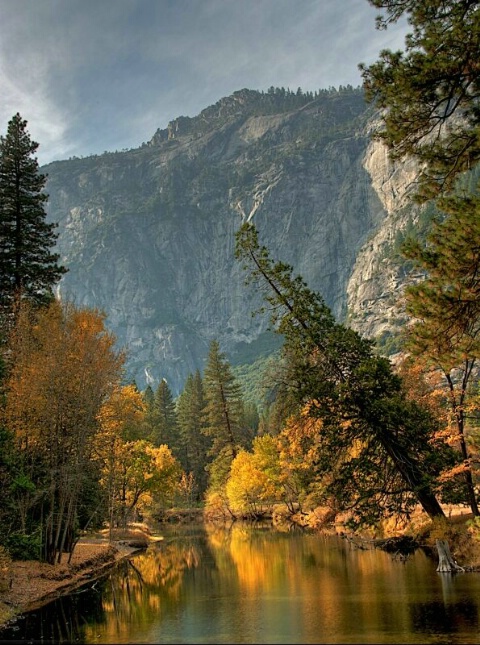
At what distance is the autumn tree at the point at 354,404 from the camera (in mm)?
22422

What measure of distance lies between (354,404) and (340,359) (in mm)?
1920

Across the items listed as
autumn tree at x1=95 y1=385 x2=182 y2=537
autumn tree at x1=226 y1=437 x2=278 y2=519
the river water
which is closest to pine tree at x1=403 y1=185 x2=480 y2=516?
the river water

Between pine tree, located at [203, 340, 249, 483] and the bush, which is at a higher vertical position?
pine tree, located at [203, 340, 249, 483]

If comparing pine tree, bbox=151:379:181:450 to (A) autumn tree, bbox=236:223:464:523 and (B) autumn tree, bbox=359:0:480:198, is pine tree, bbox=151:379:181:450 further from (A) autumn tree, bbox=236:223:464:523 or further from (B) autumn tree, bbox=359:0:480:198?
(B) autumn tree, bbox=359:0:480:198

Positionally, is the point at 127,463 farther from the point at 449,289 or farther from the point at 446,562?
the point at 449,289

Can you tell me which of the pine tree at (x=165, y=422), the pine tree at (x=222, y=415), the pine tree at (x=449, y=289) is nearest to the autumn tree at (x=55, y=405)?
the pine tree at (x=449, y=289)

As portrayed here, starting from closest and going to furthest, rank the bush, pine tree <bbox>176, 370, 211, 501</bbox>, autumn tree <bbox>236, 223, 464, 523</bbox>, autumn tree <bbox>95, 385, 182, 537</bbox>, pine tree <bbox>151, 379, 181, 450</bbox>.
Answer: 1. the bush
2. autumn tree <bbox>236, 223, 464, 523</bbox>
3. autumn tree <bbox>95, 385, 182, 537</bbox>
4. pine tree <bbox>176, 370, 211, 501</bbox>
5. pine tree <bbox>151, 379, 181, 450</bbox>

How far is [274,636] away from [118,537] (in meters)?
33.3

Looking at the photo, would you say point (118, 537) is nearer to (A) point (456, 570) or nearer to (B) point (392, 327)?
(A) point (456, 570)

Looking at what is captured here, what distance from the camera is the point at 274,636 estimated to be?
1344 centimetres

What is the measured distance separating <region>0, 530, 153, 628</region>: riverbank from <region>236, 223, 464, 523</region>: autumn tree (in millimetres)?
11974

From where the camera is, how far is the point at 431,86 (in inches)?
530

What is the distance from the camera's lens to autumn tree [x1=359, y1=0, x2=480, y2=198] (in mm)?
12820

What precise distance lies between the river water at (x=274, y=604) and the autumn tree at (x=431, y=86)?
431 inches
